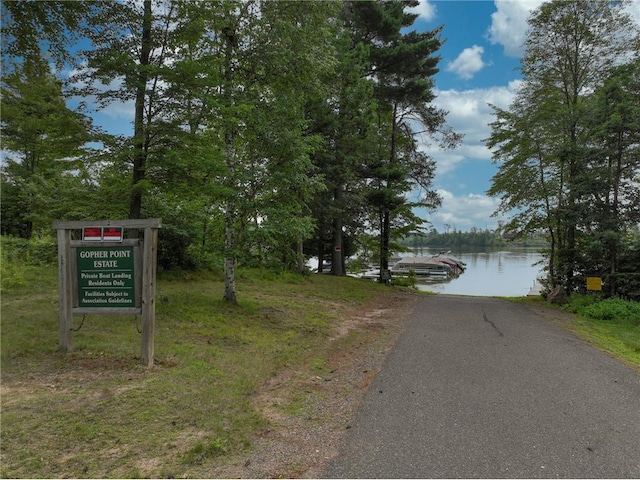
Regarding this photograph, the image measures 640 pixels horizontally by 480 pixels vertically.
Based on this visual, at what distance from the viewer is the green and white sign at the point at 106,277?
191 inches

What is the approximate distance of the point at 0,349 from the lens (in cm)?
464

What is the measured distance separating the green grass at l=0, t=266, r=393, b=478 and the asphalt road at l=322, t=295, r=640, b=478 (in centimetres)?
104

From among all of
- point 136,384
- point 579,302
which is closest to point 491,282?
point 579,302

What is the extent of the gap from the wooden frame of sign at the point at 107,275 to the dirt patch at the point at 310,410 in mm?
1887

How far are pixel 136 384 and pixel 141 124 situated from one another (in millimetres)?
4102

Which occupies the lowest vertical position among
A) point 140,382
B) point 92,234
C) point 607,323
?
point 607,323

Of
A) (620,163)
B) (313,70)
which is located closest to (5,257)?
(313,70)

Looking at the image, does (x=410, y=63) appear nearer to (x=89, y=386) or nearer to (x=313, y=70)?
(x=313, y=70)

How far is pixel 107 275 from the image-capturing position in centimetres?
488

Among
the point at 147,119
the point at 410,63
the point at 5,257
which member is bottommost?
the point at 5,257

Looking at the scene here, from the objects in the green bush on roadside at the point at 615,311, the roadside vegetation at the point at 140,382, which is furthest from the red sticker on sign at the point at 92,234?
the green bush on roadside at the point at 615,311

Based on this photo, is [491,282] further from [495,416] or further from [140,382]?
[140,382]

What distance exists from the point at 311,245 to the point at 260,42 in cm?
1472

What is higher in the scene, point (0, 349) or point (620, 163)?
point (620, 163)
